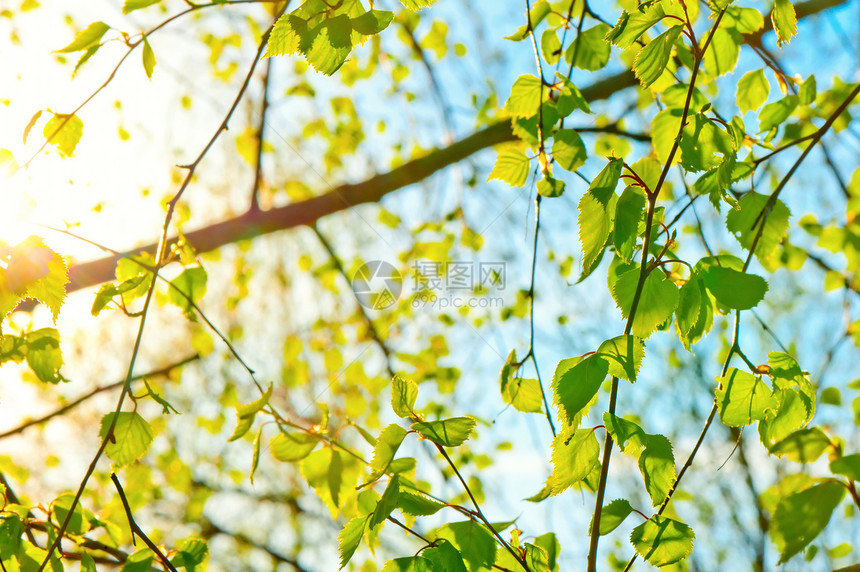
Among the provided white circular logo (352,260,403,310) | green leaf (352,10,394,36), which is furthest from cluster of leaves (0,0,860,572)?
white circular logo (352,260,403,310)

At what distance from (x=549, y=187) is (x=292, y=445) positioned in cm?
56

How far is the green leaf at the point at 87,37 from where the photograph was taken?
0.84 metres

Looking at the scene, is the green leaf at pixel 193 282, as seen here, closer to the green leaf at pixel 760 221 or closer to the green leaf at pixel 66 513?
the green leaf at pixel 66 513

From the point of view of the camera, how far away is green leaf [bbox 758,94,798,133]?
98cm

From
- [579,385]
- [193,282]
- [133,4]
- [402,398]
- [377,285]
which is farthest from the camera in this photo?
[377,285]

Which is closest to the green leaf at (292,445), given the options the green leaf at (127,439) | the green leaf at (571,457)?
→ the green leaf at (127,439)

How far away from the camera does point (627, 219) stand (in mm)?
611

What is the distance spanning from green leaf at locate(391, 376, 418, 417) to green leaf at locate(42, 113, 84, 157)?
23.2 inches

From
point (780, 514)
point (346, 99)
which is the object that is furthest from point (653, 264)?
point (346, 99)

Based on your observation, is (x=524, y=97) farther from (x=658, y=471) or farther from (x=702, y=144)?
(x=658, y=471)

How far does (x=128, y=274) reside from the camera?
1100mm

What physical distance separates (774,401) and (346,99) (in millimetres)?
2549

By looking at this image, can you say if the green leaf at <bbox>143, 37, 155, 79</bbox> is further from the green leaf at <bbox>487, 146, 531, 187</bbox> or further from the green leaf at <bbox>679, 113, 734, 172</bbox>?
the green leaf at <bbox>679, 113, 734, 172</bbox>

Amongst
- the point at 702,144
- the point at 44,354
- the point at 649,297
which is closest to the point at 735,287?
the point at 649,297
